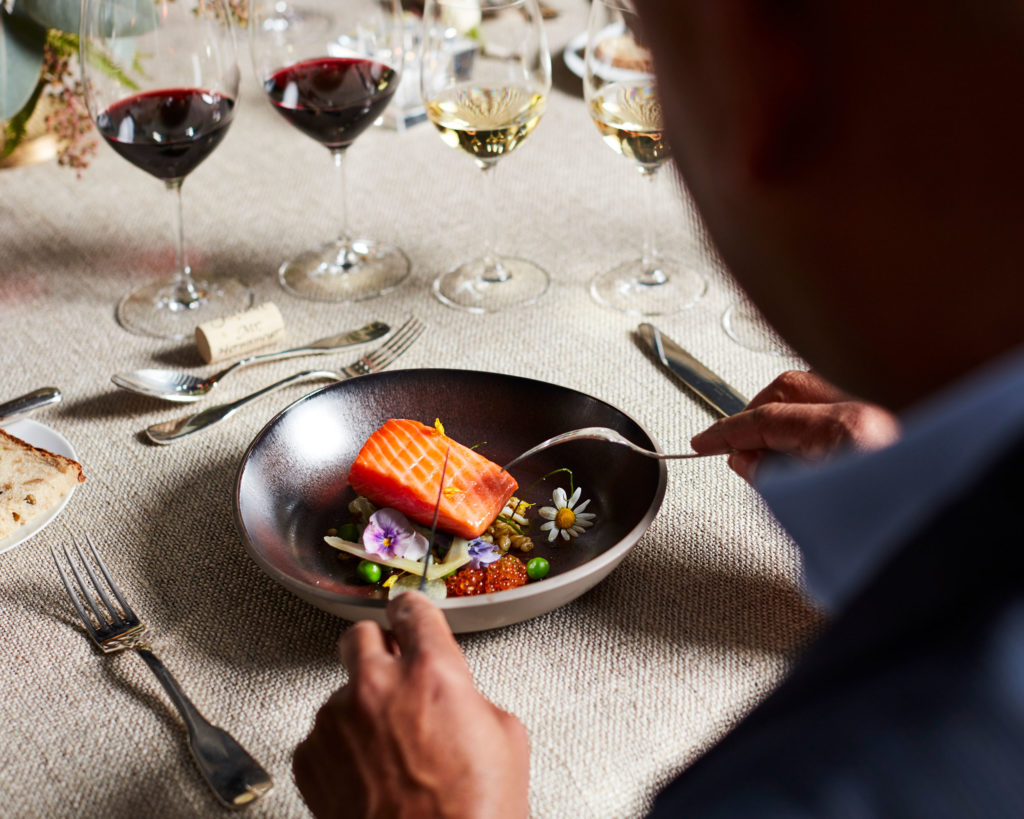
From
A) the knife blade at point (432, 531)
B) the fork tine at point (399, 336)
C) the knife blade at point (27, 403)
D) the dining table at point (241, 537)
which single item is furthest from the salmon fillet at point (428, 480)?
the knife blade at point (27, 403)

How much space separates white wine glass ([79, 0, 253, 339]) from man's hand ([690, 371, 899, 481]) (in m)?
0.75

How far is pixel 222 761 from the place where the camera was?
0.71m

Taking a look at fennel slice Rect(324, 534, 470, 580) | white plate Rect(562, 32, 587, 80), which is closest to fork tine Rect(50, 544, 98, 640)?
fennel slice Rect(324, 534, 470, 580)

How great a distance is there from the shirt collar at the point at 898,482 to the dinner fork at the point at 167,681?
454 mm

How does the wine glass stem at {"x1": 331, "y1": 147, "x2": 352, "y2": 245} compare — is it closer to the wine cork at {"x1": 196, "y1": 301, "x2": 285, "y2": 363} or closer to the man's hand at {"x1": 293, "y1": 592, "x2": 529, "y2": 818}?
the wine cork at {"x1": 196, "y1": 301, "x2": 285, "y2": 363}

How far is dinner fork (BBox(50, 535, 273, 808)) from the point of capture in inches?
27.4

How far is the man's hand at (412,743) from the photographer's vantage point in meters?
0.61

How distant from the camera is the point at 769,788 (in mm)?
410

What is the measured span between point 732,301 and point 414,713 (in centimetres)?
87

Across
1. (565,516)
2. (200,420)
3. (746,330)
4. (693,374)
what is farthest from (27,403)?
(746,330)

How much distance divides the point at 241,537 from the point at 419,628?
218 mm

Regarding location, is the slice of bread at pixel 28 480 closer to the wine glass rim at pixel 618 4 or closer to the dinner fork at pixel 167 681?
the dinner fork at pixel 167 681

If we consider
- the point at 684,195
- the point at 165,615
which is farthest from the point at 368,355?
the point at 684,195

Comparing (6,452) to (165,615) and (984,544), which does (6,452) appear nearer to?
(165,615)
